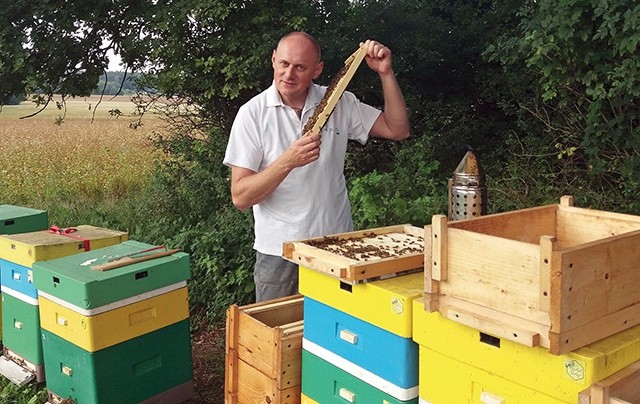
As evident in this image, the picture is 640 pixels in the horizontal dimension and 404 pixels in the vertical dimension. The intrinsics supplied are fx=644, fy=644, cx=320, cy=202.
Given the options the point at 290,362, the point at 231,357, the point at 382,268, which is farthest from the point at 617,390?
the point at 231,357

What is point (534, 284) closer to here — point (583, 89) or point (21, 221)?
point (21, 221)

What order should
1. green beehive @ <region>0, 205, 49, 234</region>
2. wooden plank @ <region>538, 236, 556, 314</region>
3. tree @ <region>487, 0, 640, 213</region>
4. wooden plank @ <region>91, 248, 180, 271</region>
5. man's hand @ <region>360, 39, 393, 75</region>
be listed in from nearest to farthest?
wooden plank @ <region>538, 236, 556, 314</region> → man's hand @ <region>360, 39, 393, 75</region> → wooden plank @ <region>91, 248, 180, 271</region> → green beehive @ <region>0, 205, 49, 234</region> → tree @ <region>487, 0, 640, 213</region>

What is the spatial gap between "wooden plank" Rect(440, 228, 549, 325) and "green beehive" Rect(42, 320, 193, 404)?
2.00 m

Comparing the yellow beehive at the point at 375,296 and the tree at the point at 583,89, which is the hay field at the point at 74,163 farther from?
the yellow beehive at the point at 375,296

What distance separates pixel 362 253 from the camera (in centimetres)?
247

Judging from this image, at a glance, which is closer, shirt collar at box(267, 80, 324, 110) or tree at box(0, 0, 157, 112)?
shirt collar at box(267, 80, 324, 110)

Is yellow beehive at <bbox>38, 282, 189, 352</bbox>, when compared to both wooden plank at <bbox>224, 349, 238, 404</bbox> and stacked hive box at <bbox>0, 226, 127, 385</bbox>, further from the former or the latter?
wooden plank at <bbox>224, 349, 238, 404</bbox>

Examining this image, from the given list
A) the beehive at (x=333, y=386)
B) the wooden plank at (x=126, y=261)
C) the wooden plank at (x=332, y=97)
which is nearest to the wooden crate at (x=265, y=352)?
the beehive at (x=333, y=386)

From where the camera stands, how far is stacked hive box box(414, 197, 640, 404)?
1653 mm

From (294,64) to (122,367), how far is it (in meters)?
1.77

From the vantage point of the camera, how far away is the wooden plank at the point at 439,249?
1922 millimetres

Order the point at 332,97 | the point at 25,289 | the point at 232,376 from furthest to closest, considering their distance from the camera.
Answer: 1. the point at 25,289
2. the point at 232,376
3. the point at 332,97

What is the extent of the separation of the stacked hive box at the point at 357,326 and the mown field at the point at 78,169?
522 cm

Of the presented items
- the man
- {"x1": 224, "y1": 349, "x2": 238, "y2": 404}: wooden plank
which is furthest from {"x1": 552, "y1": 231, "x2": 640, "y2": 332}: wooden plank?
{"x1": 224, "y1": 349, "x2": 238, "y2": 404}: wooden plank
